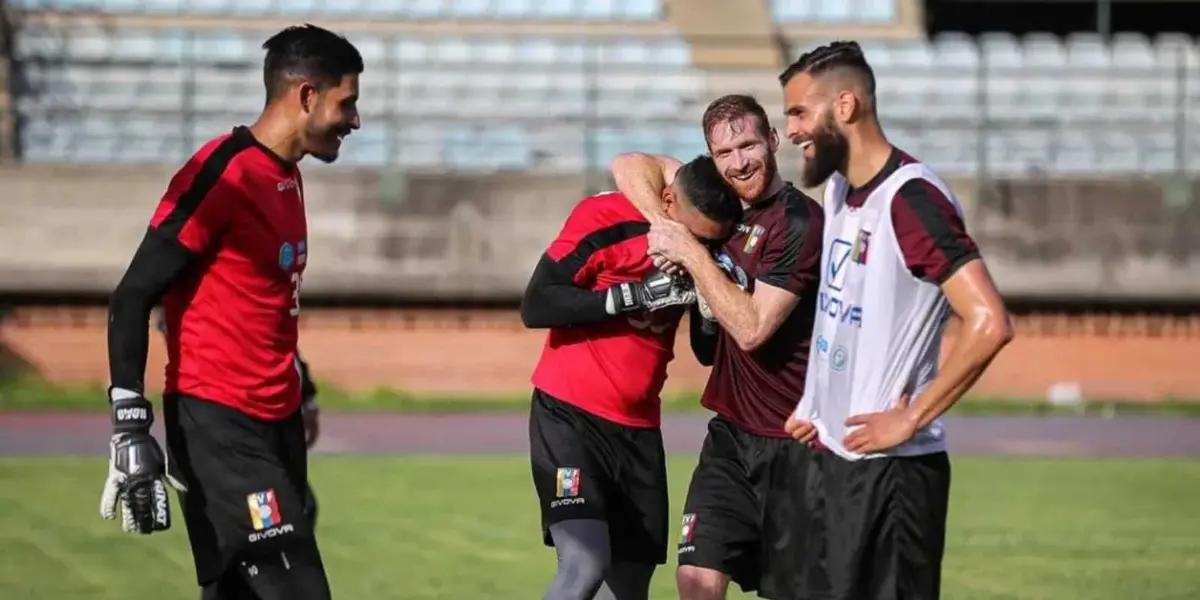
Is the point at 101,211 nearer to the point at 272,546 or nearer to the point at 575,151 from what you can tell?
the point at 575,151

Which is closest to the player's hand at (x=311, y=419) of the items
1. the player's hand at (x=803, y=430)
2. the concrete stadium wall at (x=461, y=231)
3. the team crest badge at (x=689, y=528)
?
the team crest badge at (x=689, y=528)

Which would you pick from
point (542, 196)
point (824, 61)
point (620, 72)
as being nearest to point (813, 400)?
point (824, 61)

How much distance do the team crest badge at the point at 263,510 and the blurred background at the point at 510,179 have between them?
1038 centimetres

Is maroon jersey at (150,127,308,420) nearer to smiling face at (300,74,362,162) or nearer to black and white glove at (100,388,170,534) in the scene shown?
smiling face at (300,74,362,162)

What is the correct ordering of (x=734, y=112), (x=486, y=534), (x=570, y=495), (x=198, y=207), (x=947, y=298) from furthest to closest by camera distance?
(x=486, y=534), (x=570, y=495), (x=734, y=112), (x=198, y=207), (x=947, y=298)

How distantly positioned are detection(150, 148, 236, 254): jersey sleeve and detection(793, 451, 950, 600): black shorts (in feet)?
6.90

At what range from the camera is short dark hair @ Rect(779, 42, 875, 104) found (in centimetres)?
610

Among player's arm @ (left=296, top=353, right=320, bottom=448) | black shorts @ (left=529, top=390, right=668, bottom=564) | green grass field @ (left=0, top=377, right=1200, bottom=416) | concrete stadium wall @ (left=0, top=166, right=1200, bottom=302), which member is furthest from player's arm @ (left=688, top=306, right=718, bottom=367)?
concrete stadium wall @ (left=0, top=166, right=1200, bottom=302)

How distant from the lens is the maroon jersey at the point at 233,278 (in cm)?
662

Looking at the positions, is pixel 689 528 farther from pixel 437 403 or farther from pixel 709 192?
pixel 437 403

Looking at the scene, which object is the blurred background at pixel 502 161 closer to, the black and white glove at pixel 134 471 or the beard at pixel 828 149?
the black and white glove at pixel 134 471

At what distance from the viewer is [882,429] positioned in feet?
19.5

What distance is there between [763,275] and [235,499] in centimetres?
193

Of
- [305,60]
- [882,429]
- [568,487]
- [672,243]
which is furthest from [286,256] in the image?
[882,429]
